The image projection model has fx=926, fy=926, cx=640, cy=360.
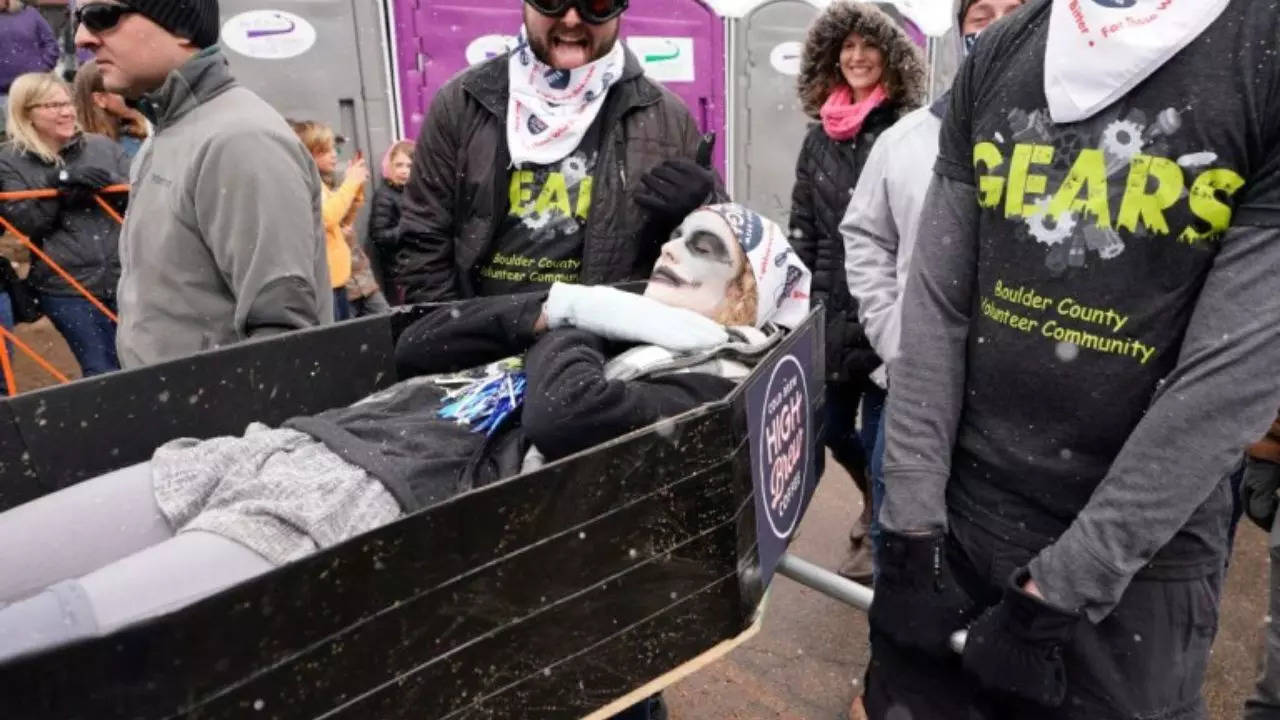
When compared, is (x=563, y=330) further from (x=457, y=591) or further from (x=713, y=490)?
(x=457, y=591)

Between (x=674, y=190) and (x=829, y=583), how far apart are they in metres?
1.21

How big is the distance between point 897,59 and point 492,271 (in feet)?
5.64

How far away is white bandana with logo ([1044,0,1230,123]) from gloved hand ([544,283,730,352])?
0.94m

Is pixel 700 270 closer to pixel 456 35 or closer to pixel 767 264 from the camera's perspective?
pixel 767 264

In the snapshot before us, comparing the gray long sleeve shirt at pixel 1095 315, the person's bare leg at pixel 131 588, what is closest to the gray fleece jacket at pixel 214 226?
the person's bare leg at pixel 131 588

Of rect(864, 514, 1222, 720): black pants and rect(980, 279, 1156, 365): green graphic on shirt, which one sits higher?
rect(980, 279, 1156, 365): green graphic on shirt

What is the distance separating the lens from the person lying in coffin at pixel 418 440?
162 cm

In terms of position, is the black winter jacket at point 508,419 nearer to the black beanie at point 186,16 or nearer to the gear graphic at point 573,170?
the gear graphic at point 573,170

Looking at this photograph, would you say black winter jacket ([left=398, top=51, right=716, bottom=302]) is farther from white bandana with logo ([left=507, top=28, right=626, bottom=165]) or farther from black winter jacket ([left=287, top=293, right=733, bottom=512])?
black winter jacket ([left=287, top=293, right=733, bottom=512])

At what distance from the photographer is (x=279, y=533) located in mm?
1684

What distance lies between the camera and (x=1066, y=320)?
5.11ft

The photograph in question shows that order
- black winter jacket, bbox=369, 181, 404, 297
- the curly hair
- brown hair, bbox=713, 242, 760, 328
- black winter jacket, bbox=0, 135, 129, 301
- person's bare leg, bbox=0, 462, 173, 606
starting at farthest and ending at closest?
black winter jacket, bbox=369, 181, 404, 297 → black winter jacket, bbox=0, 135, 129, 301 → the curly hair → brown hair, bbox=713, 242, 760, 328 → person's bare leg, bbox=0, 462, 173, 606

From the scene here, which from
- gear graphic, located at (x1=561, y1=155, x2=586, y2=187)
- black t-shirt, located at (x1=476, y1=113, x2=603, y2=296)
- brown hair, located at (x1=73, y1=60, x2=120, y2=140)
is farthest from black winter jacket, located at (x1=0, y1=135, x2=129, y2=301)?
gear graphic, located at (x1=561, y1=155, x2=586, y2=187)

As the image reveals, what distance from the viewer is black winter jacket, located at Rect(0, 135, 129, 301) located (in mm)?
4828
